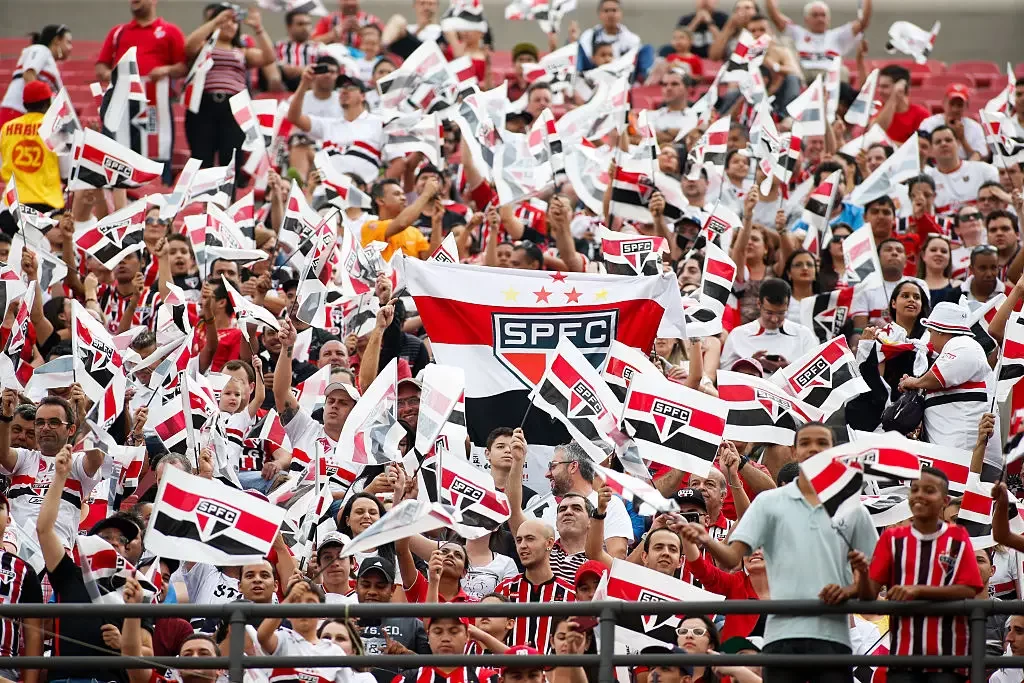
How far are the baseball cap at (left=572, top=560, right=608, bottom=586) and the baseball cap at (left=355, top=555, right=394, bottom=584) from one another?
3.19 ft

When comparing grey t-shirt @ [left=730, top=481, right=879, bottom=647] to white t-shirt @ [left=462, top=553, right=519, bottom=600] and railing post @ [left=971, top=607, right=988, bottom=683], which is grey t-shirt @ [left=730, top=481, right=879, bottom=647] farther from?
white t-shirt @ [left=462, top=553, right=519, bottom=600]

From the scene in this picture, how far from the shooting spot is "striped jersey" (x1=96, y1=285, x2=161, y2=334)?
14.2 metres

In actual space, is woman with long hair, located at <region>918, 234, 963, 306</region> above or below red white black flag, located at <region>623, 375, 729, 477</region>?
below

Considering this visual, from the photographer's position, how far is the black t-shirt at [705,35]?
858 inches

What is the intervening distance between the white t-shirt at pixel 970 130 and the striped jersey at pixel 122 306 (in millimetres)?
7755

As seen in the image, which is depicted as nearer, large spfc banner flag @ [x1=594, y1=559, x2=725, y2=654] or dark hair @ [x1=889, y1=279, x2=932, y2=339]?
large spfc banner flag @ [x1=594, y1=559, x2=725, y2=654]

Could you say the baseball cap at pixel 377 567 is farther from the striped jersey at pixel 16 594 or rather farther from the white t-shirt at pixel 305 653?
the striped jersey at pixel 16 594

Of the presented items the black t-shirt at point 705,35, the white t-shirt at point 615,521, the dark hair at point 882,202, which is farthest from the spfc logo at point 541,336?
the black t-shirt at point 705,35

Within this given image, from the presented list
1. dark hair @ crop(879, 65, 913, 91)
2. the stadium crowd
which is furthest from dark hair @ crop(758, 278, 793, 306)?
dark hair @ crop(879, 65, 913, 91)

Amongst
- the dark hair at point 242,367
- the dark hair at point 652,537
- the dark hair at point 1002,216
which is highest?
the dark hair at point 652,537

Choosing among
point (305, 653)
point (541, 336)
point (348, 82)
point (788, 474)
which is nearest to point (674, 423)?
point (788, 474)

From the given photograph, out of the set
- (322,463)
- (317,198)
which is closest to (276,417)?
(322,463)

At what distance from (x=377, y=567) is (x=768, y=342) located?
4.23 m

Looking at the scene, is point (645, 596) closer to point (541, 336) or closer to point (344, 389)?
point (541, 336)
